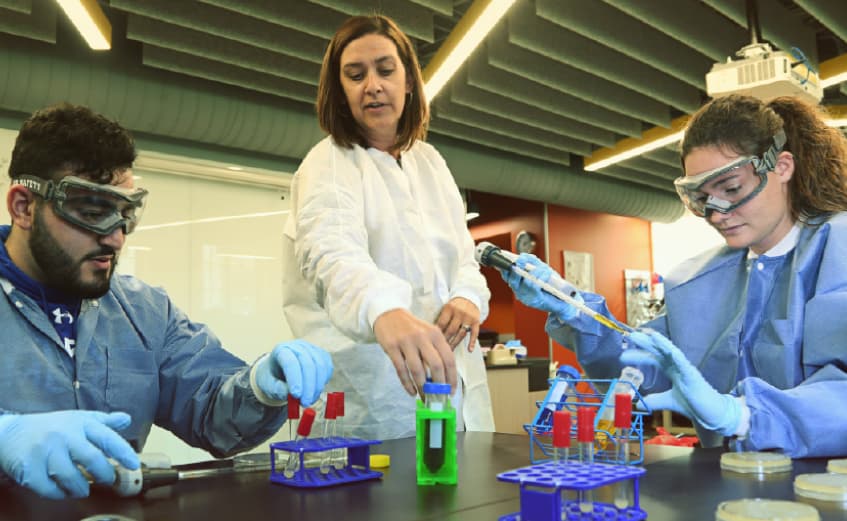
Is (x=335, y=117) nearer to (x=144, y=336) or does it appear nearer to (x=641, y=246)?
(x=144, y=336)

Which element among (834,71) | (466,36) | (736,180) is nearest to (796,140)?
(736,180)

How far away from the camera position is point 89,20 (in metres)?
3.18

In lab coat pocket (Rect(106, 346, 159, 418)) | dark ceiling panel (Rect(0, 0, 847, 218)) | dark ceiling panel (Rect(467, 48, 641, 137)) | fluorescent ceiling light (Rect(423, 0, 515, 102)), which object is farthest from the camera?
dark ceiling panel (Rect(467, 48, 641, 137))

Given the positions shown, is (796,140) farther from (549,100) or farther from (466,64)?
(549,100)

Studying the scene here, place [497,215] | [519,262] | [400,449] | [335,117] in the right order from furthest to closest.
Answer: [497,215], [335,117], [519,262], [400,449]

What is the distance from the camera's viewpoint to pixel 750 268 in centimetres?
167

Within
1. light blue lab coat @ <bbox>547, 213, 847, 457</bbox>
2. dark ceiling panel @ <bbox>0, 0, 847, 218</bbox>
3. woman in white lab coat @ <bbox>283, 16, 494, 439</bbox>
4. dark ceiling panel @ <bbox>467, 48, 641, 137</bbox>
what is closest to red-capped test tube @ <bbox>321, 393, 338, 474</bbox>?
woman in white lab coat @ <bbox>283, 16, 494, 439</bbox>

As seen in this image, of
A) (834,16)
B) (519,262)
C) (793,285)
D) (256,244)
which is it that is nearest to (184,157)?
(256,244)

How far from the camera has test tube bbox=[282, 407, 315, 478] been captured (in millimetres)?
1105

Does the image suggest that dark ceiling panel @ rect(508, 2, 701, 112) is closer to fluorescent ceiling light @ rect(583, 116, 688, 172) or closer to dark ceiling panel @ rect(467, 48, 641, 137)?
fluorescent ceiling light @ rect(583, 116, 688, 172)

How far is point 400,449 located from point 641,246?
894cm

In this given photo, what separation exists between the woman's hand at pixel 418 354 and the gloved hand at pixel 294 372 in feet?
0.43

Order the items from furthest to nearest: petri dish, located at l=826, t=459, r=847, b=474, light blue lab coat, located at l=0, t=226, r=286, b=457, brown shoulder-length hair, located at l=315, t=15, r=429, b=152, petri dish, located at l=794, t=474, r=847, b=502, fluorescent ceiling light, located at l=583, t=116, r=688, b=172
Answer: fluorescent ceiling light, located at l=583, t=116, r=688, b=172
brown shoulder-length hair, located at l=315, t=15, r=429, b=152
light blue lab coat, located at l=0, t=226, r=286, b=457
petri dish, located at l=826, t=459, r=847, b=474
petri dish, located at l=794, t=474, r=847, b=502

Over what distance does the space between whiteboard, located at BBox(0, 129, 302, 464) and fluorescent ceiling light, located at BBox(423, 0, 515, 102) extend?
1586mm
